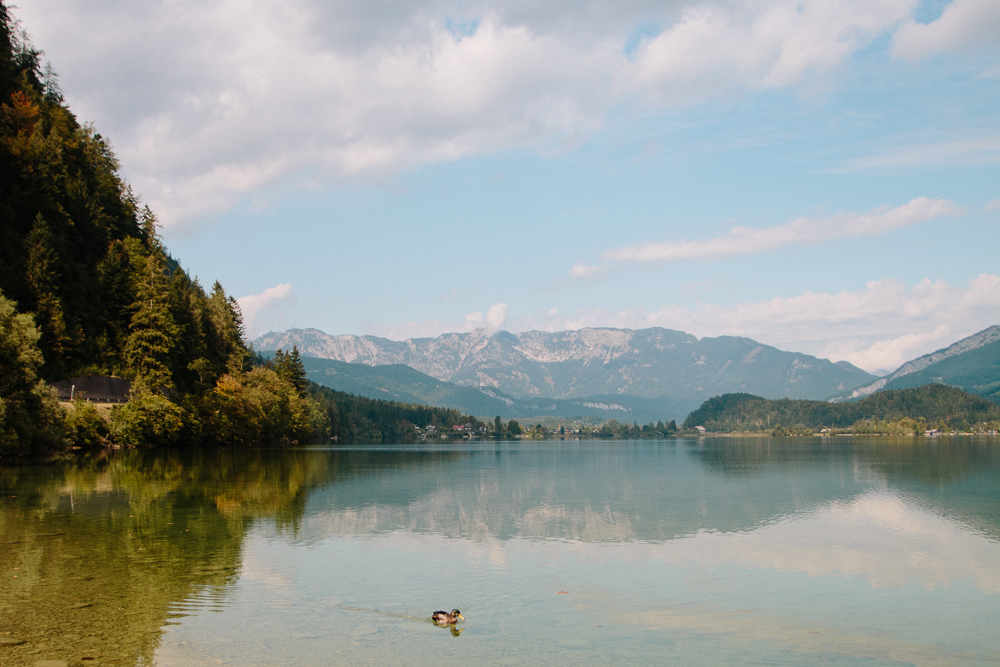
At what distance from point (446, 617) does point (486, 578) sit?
544cm

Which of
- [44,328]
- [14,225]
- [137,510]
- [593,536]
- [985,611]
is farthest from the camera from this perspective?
[14,225]

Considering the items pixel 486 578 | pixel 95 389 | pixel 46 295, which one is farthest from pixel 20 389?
pixel 486 578

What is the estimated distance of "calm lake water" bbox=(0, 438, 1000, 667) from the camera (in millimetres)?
15281

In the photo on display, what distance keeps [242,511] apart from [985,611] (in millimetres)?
30321

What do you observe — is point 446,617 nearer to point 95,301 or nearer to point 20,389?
point 20,389

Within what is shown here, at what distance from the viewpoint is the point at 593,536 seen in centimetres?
3108

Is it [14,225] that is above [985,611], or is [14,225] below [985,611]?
above

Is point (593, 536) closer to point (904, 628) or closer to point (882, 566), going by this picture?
point (882, 566)

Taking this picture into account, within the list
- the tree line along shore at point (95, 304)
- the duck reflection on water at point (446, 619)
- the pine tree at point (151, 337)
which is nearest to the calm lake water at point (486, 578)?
the duck reflection on water at point (446, 619)

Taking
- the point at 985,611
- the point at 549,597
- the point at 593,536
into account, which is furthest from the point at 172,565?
the point at 985,611

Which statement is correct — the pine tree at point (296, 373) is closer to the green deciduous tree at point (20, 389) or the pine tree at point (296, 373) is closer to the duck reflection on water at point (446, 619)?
the green deciduous tree at point (20, 389)

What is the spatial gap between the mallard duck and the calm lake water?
0.36 meters

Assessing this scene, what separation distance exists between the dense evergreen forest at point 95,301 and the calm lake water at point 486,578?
1595 inches

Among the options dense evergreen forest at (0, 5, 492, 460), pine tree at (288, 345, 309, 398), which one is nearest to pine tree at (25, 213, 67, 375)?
dense evergreen forest at (0, 5, 492, 460)
